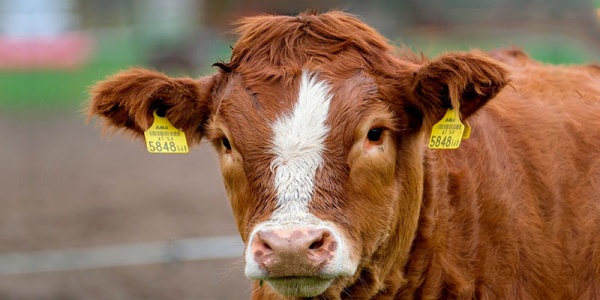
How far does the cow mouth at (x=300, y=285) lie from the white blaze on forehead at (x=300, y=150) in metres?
0.24

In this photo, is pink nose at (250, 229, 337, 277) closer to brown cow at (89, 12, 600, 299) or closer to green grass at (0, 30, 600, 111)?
brown cow at (89, 12, 600, 299)

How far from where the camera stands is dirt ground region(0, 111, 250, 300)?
8.89m

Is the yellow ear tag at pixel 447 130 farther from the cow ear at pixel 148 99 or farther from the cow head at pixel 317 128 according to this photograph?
the cow ear at pixel 148 99

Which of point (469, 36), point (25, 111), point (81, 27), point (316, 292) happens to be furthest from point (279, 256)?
point (81, 27)

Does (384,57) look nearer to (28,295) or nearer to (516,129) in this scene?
(516,129)

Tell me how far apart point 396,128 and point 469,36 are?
1479 centimetres

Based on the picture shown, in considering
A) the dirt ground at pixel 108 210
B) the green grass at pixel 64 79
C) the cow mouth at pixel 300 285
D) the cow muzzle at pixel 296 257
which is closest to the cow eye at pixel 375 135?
the cow muzzle at pixel 296 257

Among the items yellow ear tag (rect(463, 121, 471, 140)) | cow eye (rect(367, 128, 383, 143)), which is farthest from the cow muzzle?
yellow ear tag (rect(463, 121, 471, 140))

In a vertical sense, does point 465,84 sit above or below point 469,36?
above

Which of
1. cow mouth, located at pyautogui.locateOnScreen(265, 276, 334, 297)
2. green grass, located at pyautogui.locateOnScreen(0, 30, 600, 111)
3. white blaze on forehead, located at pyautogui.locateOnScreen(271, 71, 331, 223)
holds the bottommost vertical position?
green grass, located at pyautogui.locateOnScreen(0, 30, 600, 111)

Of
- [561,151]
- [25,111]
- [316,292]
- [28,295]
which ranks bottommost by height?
[25,111]

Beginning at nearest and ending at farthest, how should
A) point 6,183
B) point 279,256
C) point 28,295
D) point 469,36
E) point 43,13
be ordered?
point 279,256 < point 28,295 < point 6,183 < point 469,36 < point 43,13

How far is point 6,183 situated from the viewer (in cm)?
1372

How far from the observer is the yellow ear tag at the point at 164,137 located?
16.1 feet
